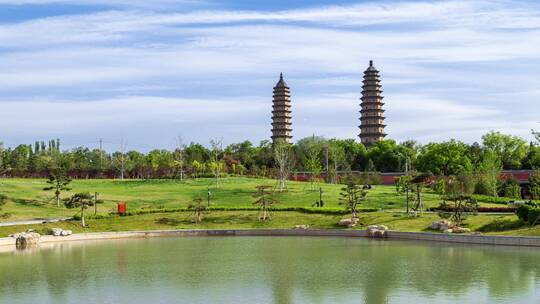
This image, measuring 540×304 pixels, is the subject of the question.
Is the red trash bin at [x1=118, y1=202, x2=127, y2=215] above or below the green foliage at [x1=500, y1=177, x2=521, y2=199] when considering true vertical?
below

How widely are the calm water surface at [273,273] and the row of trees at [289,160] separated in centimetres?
3747

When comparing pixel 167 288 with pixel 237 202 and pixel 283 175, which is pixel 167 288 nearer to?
pixel 237 202

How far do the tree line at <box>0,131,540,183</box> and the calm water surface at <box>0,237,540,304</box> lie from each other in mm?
42094

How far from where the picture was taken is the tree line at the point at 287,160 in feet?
313

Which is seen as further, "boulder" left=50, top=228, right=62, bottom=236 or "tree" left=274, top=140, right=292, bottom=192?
"tree" left=274, top=140, right=292, bottom=192

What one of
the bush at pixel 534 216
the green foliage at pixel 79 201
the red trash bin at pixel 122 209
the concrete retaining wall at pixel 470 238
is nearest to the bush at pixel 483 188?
the concrete retaining wall at pixel 470 238

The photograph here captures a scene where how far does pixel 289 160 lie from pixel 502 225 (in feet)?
165

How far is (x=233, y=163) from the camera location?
107m

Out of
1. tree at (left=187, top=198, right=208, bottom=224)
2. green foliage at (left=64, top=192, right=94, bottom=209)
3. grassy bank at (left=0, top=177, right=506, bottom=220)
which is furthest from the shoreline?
grassy bank at (left=0, top=177, right=506, bottom=220)

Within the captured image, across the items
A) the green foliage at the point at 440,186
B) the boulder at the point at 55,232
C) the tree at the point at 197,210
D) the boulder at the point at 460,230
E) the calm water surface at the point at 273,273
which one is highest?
the green foliage at the point at 440,186

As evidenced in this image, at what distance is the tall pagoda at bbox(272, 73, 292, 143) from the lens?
5728 inches

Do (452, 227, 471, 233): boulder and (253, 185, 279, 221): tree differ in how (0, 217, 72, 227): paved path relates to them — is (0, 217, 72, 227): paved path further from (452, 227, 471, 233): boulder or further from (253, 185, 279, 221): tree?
(452, 227, 471, 233): boulder

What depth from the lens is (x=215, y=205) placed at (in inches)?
2478

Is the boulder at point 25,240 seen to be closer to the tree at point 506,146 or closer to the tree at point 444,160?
the tree at point 444,160
